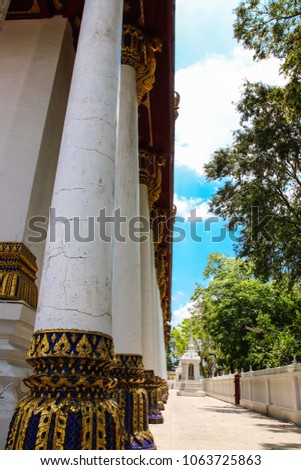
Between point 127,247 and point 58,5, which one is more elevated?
point 58,5

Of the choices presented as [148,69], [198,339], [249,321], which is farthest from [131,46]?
[198,339]

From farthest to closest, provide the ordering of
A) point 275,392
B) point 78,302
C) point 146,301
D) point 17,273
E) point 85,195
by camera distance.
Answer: point 275,392 → point 146,301 → point 17,273 → point 85,195 → point 78,302

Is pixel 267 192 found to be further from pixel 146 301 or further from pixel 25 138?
pixel 25 138

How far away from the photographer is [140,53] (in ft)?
16.2

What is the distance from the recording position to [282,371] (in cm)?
1059

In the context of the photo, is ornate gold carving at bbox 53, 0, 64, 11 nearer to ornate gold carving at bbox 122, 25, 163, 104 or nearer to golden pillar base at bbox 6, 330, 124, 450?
ornate gold carving at bbox 122, 25, 163, 104

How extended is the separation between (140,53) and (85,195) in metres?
3.36

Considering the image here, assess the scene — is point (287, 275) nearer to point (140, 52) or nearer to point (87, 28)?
point (140, 52)

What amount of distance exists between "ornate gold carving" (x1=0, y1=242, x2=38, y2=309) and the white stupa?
85.6 ft

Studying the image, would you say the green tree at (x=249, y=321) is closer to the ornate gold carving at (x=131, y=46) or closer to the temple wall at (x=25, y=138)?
the ornate gold carving at (x=131, y=46)

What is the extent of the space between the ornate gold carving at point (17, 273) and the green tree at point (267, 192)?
9.12 metres

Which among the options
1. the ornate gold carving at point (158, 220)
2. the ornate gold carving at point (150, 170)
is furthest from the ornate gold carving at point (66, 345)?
the ornate gold carving at point (158, 220)

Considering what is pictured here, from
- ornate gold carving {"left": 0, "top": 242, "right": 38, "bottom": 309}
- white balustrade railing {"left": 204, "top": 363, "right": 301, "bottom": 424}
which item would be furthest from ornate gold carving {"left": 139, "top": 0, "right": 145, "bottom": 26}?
white balustrade railing {"left": 204, "top": 363, "right": 301, "bottom": 424}
